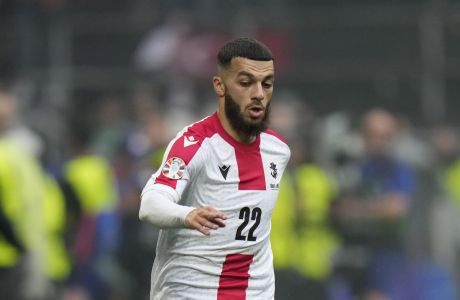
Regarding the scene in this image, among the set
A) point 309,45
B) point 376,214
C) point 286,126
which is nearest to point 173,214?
point 376,214

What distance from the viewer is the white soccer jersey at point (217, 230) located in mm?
7078

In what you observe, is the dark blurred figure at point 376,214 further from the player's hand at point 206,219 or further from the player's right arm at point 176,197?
the player's hand at point 206,219

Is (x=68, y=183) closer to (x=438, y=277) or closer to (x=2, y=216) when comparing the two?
(x=2, y=216)

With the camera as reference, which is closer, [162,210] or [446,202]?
[162,210]

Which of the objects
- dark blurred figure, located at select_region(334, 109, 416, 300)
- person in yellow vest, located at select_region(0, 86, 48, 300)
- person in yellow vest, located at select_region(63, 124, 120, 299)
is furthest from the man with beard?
person in yellow vest, located at select_region(63, 124, 120, 299)

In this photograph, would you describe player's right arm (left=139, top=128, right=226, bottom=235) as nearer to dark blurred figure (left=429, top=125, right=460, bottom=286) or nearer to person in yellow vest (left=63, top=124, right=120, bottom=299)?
person in yellow vest (left=63, top=124, right=120, bottom=299)

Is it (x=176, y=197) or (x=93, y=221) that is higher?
(x=93, y=221)

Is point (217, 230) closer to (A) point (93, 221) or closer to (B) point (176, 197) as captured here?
(B) point (176, 197)

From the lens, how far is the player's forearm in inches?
260

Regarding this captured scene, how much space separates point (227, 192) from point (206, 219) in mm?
682

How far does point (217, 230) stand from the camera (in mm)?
7070

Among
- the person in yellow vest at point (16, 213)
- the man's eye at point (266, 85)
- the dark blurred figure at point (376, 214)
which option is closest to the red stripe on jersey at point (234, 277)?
the man's eye at point (266, 85)

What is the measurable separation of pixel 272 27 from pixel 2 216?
6.64m

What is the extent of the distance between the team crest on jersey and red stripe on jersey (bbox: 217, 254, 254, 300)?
1.73 feet
